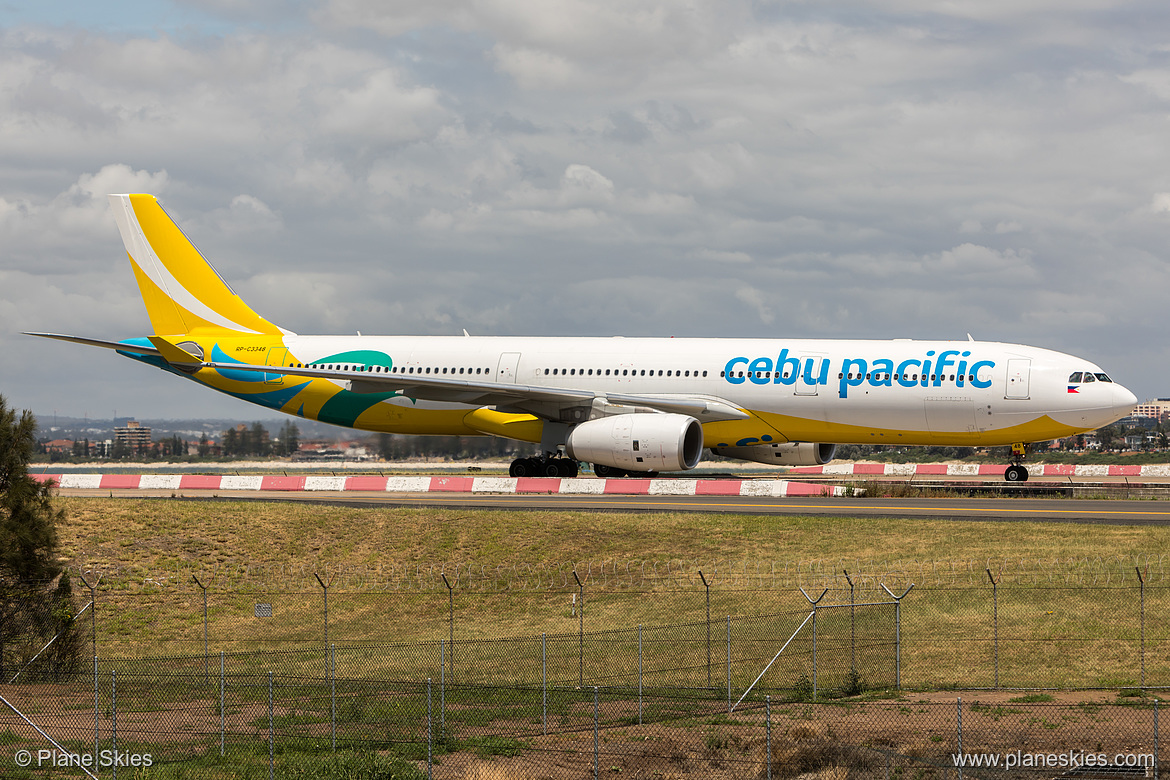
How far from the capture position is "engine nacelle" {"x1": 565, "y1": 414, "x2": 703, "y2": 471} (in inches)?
1473

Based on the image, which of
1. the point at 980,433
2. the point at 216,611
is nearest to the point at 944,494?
the point at 980,433

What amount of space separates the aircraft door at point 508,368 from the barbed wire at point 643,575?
13221mm

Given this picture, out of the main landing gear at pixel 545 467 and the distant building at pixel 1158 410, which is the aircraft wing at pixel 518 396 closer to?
the main landing gear at pixel 545 467

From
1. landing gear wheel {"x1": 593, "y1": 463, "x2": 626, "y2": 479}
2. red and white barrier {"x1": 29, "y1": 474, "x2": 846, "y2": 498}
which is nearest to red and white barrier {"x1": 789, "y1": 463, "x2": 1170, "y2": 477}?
landing gear wheel {"x1": 593, "y1": 463, "x2": 626, "y2": 479}

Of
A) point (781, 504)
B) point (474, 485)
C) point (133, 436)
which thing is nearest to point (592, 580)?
point (781, 504)

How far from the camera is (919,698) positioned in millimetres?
19344

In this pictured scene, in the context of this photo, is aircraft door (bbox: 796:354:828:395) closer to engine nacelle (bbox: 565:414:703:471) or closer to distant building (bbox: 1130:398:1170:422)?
engine nacelle (bbox: 565:414:703:471)

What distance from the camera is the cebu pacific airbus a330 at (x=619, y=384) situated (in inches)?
1464

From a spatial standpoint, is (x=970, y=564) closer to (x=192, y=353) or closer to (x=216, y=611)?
(x=216, y=611)

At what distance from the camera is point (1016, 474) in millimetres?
40250

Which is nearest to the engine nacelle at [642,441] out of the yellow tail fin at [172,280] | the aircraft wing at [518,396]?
the aircraft wing at [518,396]

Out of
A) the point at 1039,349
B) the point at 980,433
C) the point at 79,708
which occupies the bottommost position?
the point at 79,708

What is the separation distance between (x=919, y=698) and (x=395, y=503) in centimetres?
2161

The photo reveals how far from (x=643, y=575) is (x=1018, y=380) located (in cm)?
1522
